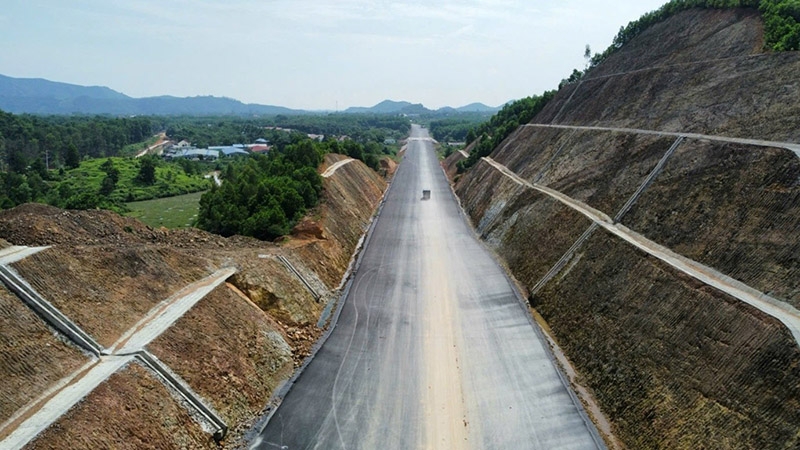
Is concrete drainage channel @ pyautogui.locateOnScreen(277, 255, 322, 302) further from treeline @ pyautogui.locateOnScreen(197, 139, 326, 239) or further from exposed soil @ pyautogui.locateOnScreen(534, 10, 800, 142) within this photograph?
exposed soil @ pyautogui.locateOnScreen(534, 10, 800, 142)

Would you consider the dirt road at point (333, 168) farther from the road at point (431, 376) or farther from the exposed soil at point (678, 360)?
the exposed soil at point (678, 360)

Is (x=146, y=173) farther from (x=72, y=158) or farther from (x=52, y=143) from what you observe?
(x=52, y=143)

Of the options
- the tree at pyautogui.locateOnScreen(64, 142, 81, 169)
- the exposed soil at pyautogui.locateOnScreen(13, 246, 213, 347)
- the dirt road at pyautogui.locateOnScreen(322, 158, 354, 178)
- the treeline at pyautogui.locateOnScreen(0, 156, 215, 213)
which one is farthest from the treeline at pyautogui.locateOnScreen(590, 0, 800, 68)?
the tree at pyautogui.locateOnScreen(64, 142, 81, 169)

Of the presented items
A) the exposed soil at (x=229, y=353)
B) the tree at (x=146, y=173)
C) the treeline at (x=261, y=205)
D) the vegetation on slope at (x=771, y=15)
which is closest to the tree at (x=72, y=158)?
the tree at (x=146, y=173)

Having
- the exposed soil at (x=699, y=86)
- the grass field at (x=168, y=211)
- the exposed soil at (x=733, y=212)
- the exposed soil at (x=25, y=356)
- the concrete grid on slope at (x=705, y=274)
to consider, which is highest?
the exposed soil at (x=699, y=86)

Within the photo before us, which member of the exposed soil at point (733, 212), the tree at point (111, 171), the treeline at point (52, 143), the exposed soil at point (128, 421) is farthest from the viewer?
the treeline at point (52, 143)

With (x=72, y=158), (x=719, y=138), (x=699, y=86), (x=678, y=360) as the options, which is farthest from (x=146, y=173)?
(x=678, y=360)
